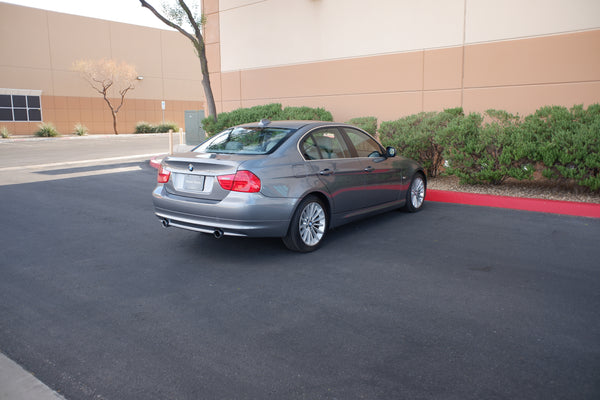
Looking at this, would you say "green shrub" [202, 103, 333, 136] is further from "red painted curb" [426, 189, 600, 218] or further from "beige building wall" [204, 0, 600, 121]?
"red painted curb" [426, 189, 600, 218]

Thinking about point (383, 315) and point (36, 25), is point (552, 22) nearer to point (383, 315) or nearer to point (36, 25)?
point (383, 315)

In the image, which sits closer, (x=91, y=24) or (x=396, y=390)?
(x=396, y=390)

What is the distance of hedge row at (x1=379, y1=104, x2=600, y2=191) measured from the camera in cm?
839

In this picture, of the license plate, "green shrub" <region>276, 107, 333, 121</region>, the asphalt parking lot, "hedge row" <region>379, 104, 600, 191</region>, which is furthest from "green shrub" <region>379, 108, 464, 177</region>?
the license plate

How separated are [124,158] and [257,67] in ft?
21.9

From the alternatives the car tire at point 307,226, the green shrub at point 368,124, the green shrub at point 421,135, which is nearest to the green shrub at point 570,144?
the green shrub at point 421,135

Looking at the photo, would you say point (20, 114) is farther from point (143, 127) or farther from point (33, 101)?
point (143, 127)

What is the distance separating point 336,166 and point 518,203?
4168mm

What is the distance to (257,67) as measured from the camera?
54.6 ft

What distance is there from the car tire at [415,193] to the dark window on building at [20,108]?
121 ft

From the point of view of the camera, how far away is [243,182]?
547cm

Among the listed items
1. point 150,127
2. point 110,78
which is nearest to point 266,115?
point 150,127

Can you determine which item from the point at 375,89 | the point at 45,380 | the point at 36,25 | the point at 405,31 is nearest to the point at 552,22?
the point at 405,31

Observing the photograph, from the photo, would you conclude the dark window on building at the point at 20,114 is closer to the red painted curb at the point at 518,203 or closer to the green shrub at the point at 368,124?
the green shrub at the point at 368,124
